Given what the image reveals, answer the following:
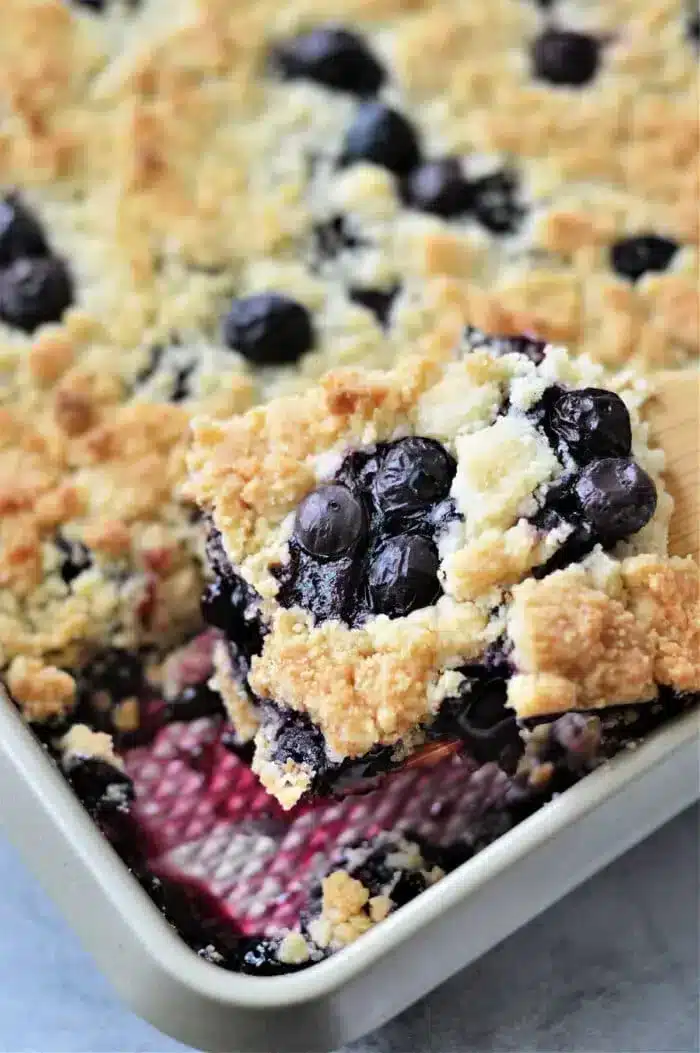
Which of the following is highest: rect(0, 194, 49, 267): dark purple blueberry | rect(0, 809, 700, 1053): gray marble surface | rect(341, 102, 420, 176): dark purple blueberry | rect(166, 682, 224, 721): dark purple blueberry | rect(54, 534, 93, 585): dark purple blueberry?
rect(341, 102, 420, 176): dark purple blueberry

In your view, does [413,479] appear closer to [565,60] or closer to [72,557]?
[72,557]

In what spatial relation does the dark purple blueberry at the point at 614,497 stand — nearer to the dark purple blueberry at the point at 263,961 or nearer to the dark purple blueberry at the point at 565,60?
the dark purple blueberry at the point at 263,961

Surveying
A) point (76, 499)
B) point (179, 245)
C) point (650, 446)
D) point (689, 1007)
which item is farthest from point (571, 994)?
point (179, 245)

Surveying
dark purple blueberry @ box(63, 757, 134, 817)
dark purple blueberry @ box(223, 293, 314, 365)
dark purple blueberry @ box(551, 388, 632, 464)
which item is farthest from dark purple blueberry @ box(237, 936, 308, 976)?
dark purple blueberry @ box(223, 293, 314, 365)

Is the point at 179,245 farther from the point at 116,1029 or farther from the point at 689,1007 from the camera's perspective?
the point at 689,1007

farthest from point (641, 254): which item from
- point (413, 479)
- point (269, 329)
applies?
point (413, 479)

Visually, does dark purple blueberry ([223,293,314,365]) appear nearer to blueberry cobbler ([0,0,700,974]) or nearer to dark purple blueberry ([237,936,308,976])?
blueberry cobbler ([0,0,700,974])
